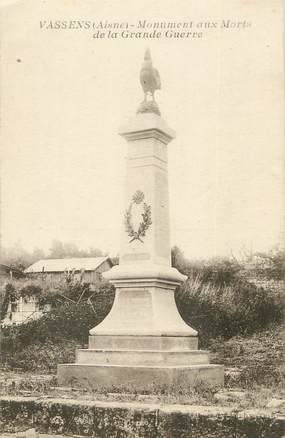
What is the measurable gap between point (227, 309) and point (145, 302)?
628 centimetres

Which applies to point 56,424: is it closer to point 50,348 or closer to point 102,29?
point 102,29

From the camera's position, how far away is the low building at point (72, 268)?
54.9 feet

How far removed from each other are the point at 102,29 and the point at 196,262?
934cm

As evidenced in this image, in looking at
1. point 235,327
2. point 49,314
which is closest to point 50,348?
point 49,314

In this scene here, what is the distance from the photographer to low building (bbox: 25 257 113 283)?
1673 cm

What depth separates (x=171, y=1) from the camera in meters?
8.33

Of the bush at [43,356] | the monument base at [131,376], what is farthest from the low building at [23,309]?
the monument base at [131,376]

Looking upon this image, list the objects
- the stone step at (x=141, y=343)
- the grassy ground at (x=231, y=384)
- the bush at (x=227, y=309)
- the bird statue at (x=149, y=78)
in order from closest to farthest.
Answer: the grassy ground at (x=231, y=384) < the stone step at (x=141, y=343) < the bird statue at (x=149, y=78) < the bush at (x=227, y=309)

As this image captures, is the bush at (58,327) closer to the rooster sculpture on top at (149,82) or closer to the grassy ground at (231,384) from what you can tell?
the grassy ground at (231,384)

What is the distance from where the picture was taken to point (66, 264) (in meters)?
17.2

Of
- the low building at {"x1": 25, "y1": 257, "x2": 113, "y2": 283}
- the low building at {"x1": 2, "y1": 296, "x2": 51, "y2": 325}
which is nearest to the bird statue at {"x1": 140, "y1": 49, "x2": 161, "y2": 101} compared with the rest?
the low building at {"x1": 25, "y1": 257, "x2": 113, "y2": 283}

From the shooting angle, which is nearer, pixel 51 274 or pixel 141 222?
pixel 141 222

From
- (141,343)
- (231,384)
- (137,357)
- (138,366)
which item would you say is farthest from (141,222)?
(231,384)

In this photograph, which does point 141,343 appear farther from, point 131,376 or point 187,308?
point 187,308
